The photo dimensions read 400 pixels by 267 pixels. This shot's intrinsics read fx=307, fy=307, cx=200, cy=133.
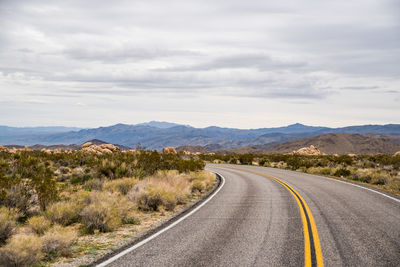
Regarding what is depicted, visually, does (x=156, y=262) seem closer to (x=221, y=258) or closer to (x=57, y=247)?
(x=221, y=258)

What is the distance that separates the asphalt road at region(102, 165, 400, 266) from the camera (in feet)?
20.4

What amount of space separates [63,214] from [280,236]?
6.16 m

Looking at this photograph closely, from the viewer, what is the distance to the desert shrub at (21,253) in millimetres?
5566

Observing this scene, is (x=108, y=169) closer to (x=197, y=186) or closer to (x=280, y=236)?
(x=197, y=186)

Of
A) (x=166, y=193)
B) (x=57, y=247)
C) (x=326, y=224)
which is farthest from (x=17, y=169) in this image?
(x=326, y=224)

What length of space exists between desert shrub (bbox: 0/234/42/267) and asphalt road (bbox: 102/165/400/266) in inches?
58.5

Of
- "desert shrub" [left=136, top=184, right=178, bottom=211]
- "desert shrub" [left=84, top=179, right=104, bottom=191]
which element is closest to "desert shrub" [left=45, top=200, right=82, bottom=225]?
"desert shrub" [left=136, top=184, right=178, bottom=211]

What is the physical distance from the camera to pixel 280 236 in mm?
7734

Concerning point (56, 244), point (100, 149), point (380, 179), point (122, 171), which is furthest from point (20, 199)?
point (100, 149)

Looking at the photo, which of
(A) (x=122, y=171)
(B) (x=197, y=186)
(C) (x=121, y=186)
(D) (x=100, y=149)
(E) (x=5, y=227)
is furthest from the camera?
(D) (x=100, y=149)

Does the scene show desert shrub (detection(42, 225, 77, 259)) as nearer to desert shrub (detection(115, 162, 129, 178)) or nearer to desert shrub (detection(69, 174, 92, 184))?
desert shrub (detection(115, 162, 129, 178))

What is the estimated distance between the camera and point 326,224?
8891 mm

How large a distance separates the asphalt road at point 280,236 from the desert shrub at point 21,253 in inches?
58.5

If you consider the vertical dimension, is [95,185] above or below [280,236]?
below
